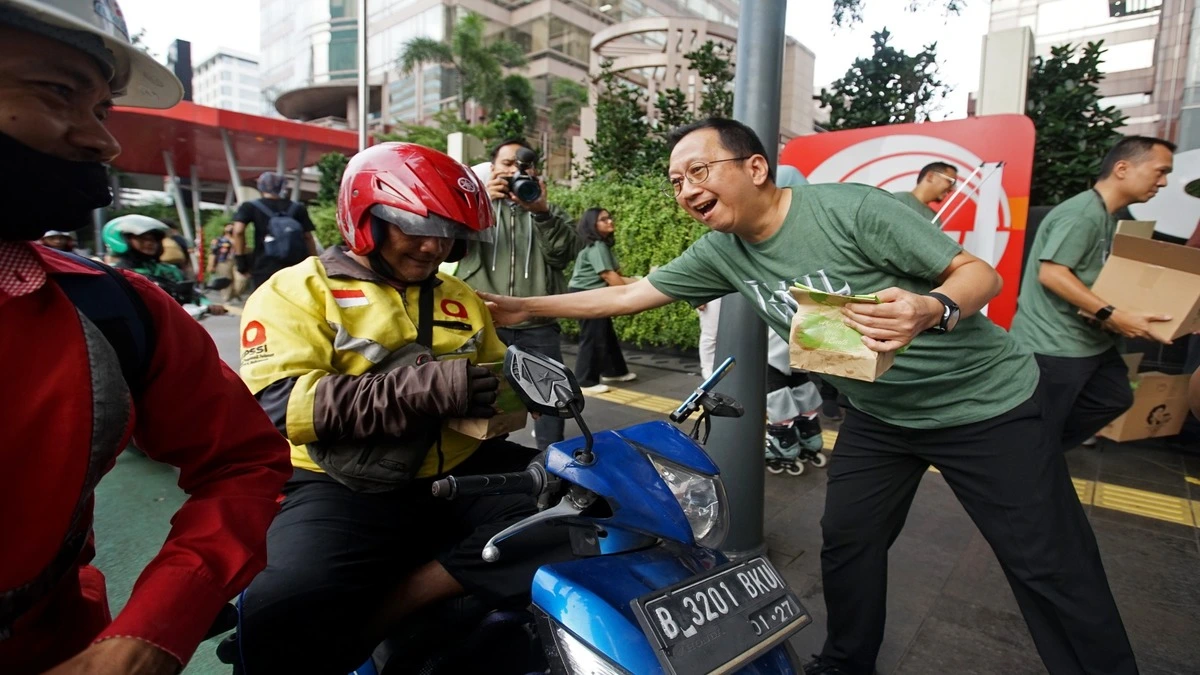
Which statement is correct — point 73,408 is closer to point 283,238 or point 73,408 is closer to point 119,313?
point 119,313

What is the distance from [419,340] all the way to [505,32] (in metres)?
56.0

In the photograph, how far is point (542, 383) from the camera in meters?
1.29

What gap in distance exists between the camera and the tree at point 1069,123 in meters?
6.13

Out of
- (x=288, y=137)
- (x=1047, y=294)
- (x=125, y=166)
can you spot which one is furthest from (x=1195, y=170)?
(x=125, y=166)

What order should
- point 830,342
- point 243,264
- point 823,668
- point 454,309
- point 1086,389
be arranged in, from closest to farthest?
1. point 830,342
2. point 454,309
3. point 823,668
4. point 1086,389
5. point 243,264

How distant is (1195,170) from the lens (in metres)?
5.62

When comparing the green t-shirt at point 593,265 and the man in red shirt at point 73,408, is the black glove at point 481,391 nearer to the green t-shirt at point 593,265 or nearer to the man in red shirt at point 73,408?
the man in red shirt at point 73,408

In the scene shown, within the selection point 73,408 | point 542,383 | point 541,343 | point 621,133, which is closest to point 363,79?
point 621,133

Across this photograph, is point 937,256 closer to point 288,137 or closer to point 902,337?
point 902,337

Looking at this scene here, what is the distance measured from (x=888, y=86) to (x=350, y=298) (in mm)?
7668

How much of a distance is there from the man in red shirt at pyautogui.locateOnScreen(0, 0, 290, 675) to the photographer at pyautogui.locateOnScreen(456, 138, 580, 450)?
257 centimetres

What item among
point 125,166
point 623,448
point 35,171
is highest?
point 125,166

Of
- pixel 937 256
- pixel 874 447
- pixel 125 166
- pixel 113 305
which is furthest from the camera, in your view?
pixel 125 166

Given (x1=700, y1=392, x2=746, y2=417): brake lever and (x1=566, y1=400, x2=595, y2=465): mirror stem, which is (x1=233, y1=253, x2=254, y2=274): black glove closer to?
(x1=700, y1=392, x2=746, y2=417): brake lever
